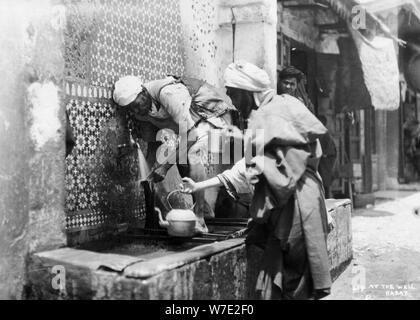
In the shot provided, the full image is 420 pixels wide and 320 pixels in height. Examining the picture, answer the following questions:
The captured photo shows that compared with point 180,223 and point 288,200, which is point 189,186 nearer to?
point 180,223

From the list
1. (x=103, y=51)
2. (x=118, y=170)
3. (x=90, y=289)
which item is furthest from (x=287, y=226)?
(x=103, y=51)

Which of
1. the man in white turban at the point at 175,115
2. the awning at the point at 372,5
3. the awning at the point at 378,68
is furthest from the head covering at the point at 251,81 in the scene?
the awning at the point at 378,68

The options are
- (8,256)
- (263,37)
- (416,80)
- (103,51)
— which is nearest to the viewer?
(8,256)

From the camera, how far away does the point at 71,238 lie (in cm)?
452

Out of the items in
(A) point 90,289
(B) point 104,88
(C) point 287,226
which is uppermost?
(B) point 104,88

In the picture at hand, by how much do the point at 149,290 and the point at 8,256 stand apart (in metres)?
1.22

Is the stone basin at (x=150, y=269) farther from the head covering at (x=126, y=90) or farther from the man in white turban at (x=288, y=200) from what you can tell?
the head covering at (x=126, y=90)

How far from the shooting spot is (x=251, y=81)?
11.8 ft

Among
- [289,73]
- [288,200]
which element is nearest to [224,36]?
[289,73]

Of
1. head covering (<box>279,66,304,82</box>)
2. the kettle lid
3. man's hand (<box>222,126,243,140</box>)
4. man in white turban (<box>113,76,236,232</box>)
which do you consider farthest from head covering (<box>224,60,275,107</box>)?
head covering (<box>279,66,304,82</box>)

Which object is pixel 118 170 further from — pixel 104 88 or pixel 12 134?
pixel 12 134

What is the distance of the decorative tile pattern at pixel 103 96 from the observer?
4.54 m

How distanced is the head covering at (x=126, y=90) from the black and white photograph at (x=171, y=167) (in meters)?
0.01

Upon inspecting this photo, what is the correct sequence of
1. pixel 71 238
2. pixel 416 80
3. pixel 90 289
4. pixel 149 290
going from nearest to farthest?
1. pixel 149 290
2. pixel 90 289
3. pixel 71 238
4. pixel 416 80
